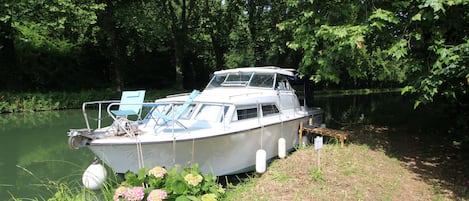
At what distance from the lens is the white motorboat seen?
616 cm

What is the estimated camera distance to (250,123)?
24.9 feet

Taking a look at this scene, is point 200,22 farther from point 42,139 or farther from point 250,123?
point 250,123

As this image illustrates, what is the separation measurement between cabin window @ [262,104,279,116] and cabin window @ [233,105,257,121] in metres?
0.43

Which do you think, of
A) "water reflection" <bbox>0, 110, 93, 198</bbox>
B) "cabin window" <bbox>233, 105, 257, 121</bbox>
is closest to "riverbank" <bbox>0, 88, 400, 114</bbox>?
"water reflection" <bbox>0, 110, 93, 198</bbox>

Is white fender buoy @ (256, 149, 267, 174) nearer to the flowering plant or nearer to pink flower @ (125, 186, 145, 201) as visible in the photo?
the flowering plant

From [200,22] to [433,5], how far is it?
23.9m

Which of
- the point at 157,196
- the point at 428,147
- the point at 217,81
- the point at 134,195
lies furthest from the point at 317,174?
the point at 217,81

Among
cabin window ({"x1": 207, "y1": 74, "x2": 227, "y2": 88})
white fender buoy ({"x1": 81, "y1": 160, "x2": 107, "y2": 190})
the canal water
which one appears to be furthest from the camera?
cabin window ({"x1": 207, "y1": 74, "x2": 227, "y2": 88})

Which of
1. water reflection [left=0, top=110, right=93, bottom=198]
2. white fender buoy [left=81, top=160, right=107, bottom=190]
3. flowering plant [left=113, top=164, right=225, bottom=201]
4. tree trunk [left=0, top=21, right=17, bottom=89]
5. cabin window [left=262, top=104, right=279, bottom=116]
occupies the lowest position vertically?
water reflection [left=0, top=110, right=93, bottom=198]

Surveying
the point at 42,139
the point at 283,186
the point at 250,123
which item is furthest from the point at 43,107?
the point at 283,186

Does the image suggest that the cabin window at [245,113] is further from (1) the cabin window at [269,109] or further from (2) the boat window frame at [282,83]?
(2) the boat window frame at [282,83]

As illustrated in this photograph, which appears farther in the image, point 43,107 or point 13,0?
point 43,107

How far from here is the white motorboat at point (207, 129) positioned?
616 centimetres

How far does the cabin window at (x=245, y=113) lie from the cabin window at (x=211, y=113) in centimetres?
29
